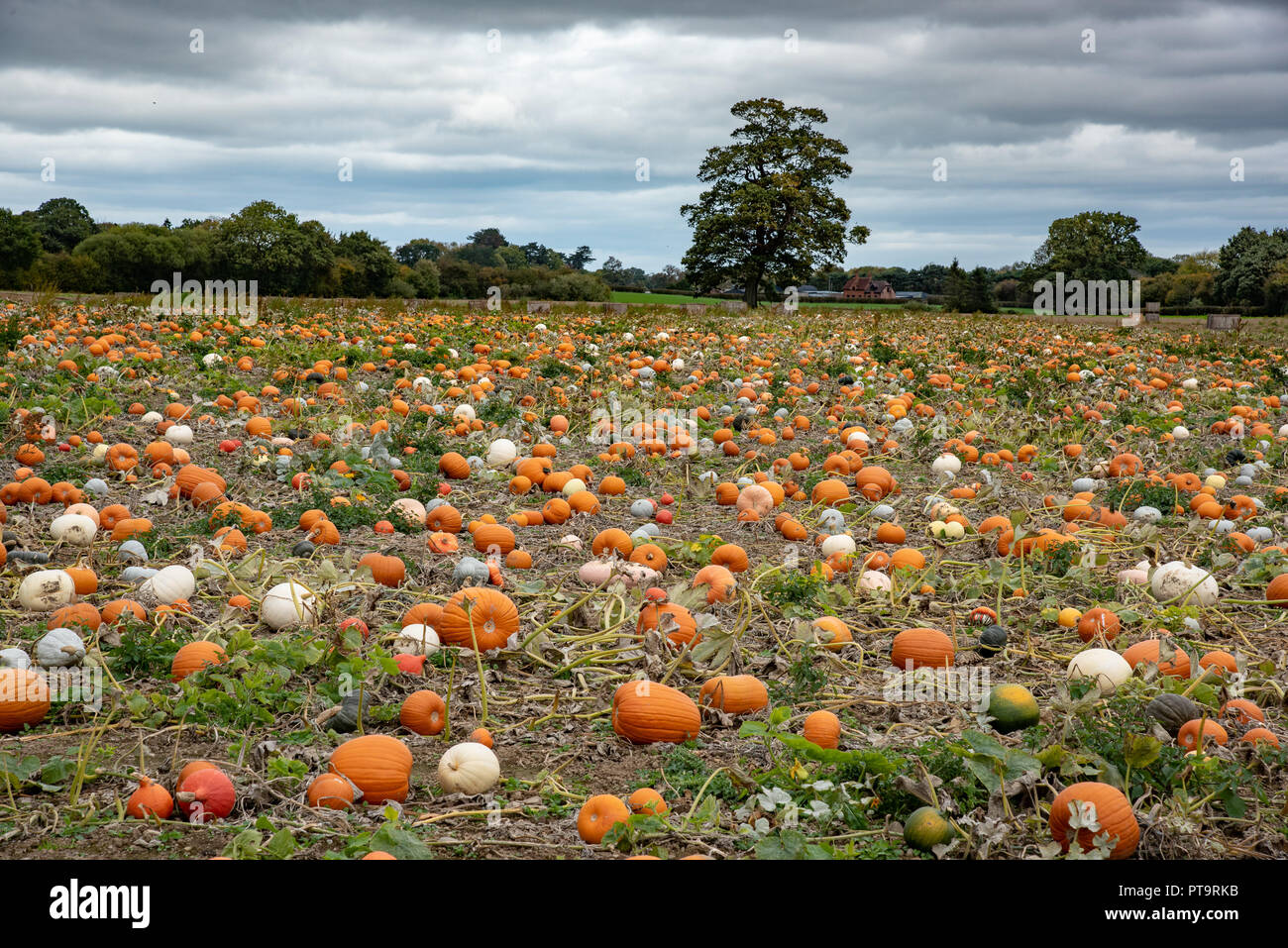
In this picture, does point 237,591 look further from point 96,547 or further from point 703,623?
point 703,623

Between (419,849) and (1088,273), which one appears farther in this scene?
(1088,273)

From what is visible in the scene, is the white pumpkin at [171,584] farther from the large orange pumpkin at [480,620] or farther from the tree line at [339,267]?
the tree line at [339,267]

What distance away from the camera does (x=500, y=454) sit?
28.1 ft

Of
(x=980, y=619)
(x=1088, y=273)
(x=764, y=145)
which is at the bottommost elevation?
(x=980, y=619)

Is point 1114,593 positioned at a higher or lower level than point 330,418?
lower

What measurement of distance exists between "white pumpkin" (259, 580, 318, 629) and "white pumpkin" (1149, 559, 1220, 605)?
14.2 ft

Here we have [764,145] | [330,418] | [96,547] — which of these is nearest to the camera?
[96,547]

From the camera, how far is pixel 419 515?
684 cm

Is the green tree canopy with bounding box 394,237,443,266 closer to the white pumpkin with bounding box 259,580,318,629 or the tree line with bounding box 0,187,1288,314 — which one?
the tree line with bounding box 0,187,1288,314

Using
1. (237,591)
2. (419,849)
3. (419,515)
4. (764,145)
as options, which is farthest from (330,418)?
(764,145)

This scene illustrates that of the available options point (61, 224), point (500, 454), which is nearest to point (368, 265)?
point (61, 224)

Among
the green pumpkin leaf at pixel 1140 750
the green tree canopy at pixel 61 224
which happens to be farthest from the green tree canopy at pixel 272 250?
the green pumpkin leaf at pixel 1140 750

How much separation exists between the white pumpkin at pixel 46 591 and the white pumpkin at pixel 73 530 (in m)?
0.81

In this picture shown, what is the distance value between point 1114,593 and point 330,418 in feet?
21.7
